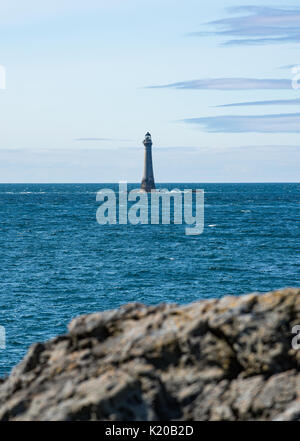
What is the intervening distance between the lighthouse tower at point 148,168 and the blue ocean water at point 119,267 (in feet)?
179

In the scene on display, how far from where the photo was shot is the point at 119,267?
6272 centimetres

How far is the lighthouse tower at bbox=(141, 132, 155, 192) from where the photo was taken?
16175 cm

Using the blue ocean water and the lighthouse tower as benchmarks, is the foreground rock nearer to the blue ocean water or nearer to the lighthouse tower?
the blue ocean water

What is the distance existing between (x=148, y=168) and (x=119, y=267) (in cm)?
10660

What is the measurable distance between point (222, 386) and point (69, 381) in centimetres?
250

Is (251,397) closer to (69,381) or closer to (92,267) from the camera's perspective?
(69,381)

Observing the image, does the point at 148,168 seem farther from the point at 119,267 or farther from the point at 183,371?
the point at 183,371

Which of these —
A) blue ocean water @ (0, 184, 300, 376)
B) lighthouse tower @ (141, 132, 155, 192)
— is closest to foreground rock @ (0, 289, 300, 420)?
blue ocean water @ (0, 184, 300, 376)

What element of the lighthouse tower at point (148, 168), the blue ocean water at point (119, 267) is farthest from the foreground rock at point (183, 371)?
the lighthouse tower at point (148, 168)

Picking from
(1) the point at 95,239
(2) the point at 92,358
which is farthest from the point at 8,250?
(2) the point at 92,358

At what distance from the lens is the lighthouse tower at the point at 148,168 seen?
162m

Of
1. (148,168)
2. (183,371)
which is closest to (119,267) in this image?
(183,371)

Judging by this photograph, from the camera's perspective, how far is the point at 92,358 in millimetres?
10969

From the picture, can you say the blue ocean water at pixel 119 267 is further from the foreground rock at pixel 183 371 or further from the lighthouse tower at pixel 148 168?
the lighthouse tower at pixel 148 168
